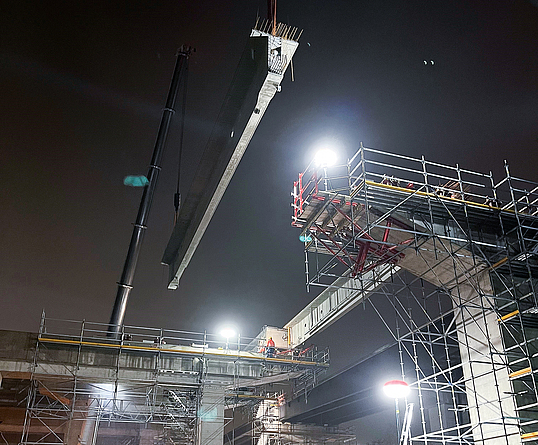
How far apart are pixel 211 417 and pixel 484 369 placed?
13.5 metres

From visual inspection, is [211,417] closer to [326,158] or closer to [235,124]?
[326,158]

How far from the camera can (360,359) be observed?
26.2 metres

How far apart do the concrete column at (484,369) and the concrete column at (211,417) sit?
1214 centimetres

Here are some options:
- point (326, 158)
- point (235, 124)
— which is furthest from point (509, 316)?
point (235, 124)

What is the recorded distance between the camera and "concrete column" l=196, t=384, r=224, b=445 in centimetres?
2433

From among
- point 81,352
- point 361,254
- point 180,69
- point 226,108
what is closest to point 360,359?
point 361,254

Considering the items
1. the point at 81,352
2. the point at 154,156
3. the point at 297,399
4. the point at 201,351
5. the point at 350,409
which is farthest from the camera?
the point at 297,399

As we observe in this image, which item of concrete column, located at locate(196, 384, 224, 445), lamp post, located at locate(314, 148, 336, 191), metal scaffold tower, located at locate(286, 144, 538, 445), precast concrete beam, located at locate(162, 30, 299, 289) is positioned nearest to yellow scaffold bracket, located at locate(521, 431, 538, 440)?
metal scaffold tower, located at locate(286, 144, 538, 445)

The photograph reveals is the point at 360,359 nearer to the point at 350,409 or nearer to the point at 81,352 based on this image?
the point at 350,409

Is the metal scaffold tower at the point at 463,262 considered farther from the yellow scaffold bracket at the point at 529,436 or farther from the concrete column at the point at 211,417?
the concrete column at the point at 211,417

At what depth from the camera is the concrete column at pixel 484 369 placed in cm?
1551

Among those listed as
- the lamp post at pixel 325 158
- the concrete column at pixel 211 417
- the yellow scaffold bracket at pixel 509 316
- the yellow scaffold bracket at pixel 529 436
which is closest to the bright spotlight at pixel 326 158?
the lamp post at pixel 325 158

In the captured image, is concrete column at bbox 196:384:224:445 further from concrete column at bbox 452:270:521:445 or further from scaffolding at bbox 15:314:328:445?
concrete column at bbox 452:270:521:445

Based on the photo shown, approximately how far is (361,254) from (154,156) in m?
16.8
